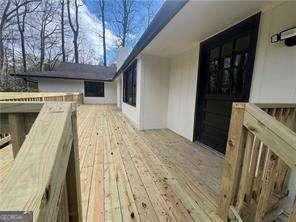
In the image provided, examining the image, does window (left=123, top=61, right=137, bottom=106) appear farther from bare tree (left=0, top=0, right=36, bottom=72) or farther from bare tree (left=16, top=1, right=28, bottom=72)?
bare tree (left=16, top=1, right=28, bottom=72)

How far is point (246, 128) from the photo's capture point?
5.07ft

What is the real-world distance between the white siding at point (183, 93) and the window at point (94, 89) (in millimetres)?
11744

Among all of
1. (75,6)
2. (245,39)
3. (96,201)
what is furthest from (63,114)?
(75,6)

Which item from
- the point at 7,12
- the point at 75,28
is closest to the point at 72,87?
the point at 7,12

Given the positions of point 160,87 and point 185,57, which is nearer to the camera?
point 185,57

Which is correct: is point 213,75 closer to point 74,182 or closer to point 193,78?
point 193,78

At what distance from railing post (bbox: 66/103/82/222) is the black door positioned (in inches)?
105

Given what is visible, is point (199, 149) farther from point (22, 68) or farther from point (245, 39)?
point (22, 68)

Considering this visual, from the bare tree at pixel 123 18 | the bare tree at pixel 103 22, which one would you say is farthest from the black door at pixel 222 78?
the bare tree at pixel 103 22

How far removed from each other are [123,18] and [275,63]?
18.8 m

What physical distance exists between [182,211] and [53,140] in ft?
5.69

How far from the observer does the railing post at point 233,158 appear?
5.24 feet

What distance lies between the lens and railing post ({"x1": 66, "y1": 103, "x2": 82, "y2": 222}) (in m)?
1.01

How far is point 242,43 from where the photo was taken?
3018mm
